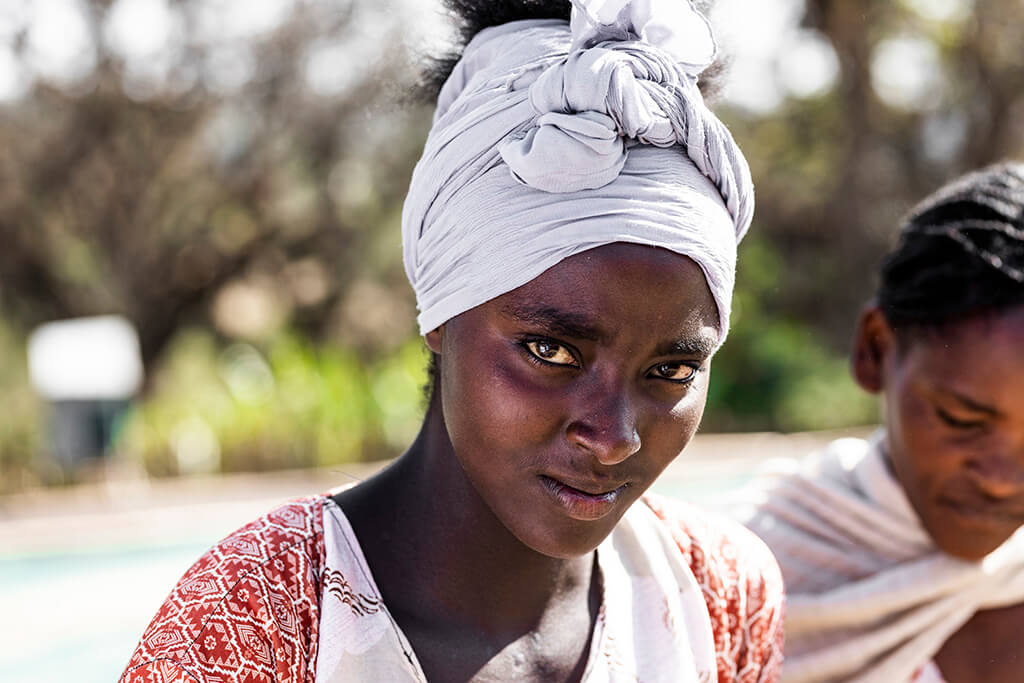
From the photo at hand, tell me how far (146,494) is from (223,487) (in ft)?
2.33

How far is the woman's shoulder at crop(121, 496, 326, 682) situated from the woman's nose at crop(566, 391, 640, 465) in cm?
47

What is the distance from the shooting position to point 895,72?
17328mm

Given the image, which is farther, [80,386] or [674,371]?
[80,386]

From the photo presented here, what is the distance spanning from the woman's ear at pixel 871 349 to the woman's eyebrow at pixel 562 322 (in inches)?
54.7

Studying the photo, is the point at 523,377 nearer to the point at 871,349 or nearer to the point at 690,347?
the point at 690,347

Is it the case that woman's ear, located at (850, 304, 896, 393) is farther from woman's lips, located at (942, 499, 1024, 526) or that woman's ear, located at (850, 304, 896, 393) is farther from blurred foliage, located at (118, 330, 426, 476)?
blurred foliage, located at (118, 330, 426, 476)

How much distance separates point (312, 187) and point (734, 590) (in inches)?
587

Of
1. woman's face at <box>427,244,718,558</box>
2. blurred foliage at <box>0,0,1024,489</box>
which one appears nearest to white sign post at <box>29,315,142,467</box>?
blurred foliage at <box>0,0,1024,489</box>

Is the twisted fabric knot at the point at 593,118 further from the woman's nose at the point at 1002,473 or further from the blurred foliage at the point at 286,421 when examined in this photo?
the blurred foliage at the point at 286,421

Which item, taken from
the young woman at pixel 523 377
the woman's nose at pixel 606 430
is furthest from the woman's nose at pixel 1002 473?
the woman's nose at pixel 606 430

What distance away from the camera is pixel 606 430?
1.54 m

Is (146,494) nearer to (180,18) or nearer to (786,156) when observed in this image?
(180,18)

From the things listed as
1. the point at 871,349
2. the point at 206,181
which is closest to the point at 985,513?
the point at 871,349

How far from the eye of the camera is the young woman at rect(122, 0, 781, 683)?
154 centimetres
